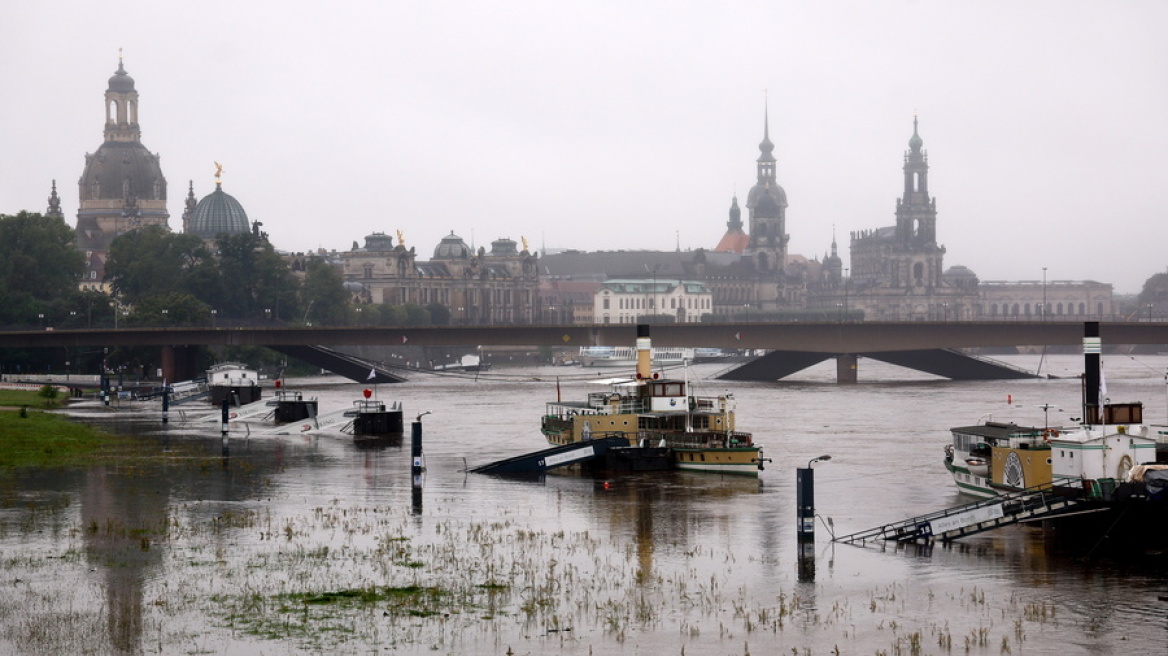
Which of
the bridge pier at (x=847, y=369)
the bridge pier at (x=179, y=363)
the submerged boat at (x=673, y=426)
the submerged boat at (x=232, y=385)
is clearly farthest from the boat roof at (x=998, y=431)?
the bridge pier at (x=179, y=363)

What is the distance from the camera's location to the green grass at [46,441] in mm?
70500

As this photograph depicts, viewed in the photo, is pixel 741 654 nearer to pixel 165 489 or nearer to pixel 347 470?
pixel 165 489

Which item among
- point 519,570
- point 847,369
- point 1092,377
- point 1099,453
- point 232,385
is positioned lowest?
point 519,570

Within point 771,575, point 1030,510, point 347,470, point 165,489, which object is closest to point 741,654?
point 771,575

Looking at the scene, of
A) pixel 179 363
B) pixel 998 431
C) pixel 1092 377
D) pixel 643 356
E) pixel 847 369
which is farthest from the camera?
pixel 847 369

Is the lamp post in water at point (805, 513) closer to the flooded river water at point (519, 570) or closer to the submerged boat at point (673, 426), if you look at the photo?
the flooded river water at point (519, 570)

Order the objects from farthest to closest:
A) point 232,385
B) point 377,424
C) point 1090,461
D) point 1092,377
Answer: point 232,385 → point 377,424 → point 1092,377 → point 1090,461

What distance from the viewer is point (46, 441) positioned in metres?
77.9

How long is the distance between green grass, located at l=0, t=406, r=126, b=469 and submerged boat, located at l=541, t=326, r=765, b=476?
2070cm

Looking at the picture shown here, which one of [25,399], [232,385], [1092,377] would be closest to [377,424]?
[232,385]

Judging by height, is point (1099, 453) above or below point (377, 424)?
above

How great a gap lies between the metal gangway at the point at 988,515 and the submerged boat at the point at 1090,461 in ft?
0.86

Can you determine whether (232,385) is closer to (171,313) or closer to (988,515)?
(171,313)

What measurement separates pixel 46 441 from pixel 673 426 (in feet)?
93.2
